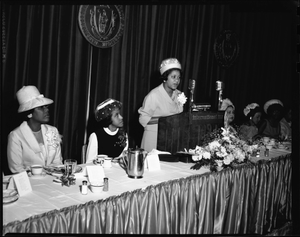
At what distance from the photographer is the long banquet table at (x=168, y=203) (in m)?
1.63

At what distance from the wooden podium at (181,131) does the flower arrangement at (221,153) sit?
0.41 m

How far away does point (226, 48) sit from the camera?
6699 mm

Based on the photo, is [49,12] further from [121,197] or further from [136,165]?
[121,197]

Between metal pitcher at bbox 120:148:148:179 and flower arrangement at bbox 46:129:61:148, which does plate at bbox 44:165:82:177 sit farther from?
flower arrangement at bbox 46:129:61:148

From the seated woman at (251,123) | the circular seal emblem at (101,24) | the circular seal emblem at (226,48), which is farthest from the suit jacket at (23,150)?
the circular seal emblem at (226,48)

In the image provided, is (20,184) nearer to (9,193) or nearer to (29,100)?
(9,193)

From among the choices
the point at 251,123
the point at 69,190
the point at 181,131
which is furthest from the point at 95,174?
the point at 251,123

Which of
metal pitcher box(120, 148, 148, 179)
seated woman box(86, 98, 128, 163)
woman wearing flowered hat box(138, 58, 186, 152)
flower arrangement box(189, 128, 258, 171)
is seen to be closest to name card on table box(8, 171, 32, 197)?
metal pitcher box(120, 148, 148, 179)

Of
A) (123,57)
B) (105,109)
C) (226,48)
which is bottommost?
(105,109)

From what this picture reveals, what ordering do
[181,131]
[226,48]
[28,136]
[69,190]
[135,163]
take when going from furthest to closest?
[226,48], [181,131], [28,136], [135,163], [69,190]

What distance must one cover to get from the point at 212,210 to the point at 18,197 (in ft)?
4.76

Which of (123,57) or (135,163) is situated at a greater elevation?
(123,57)

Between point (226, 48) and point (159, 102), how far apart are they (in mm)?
3594

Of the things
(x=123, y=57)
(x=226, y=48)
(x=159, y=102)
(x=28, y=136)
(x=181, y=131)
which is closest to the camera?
(x=28, y=136)
